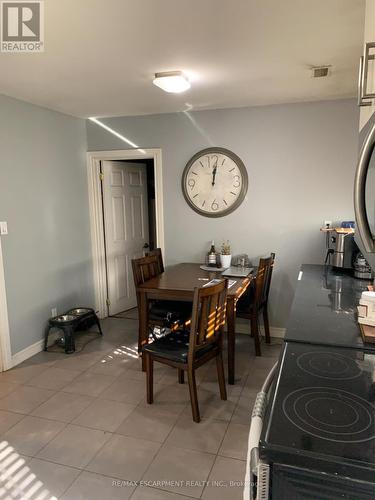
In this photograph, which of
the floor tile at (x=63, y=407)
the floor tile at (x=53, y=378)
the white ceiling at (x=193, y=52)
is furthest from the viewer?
the floor tile at (x=53, y=378)

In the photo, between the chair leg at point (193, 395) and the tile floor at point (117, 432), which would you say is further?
the chair leg at point (193, 395)

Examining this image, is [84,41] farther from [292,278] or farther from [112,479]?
[292,278]

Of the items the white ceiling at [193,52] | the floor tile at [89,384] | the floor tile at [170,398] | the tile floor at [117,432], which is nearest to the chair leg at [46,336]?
the tile floor at [117,432]

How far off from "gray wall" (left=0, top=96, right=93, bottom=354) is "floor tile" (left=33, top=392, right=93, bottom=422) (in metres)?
0.82

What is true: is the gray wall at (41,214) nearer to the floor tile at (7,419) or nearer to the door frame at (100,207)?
the door frame at (100,207)

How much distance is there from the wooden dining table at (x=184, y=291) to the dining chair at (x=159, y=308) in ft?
0.30

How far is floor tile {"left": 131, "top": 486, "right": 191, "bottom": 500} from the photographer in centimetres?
181

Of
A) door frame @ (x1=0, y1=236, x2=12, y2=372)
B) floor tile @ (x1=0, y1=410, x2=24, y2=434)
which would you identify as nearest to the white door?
door frame @ (x1=0, y1=236, x2=12, y2=372)

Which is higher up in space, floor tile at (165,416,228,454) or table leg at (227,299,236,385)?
table leg at (227,299,236,385)

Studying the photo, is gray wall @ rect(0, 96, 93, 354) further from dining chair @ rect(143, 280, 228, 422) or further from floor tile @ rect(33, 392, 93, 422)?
dining chair @ rect(143, 280, 228, 422)

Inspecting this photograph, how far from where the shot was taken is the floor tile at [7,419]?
2.38 m

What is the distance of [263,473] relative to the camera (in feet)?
2.81

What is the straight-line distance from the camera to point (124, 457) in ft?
6.85

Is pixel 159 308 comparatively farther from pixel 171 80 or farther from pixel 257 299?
pixel 171 80
